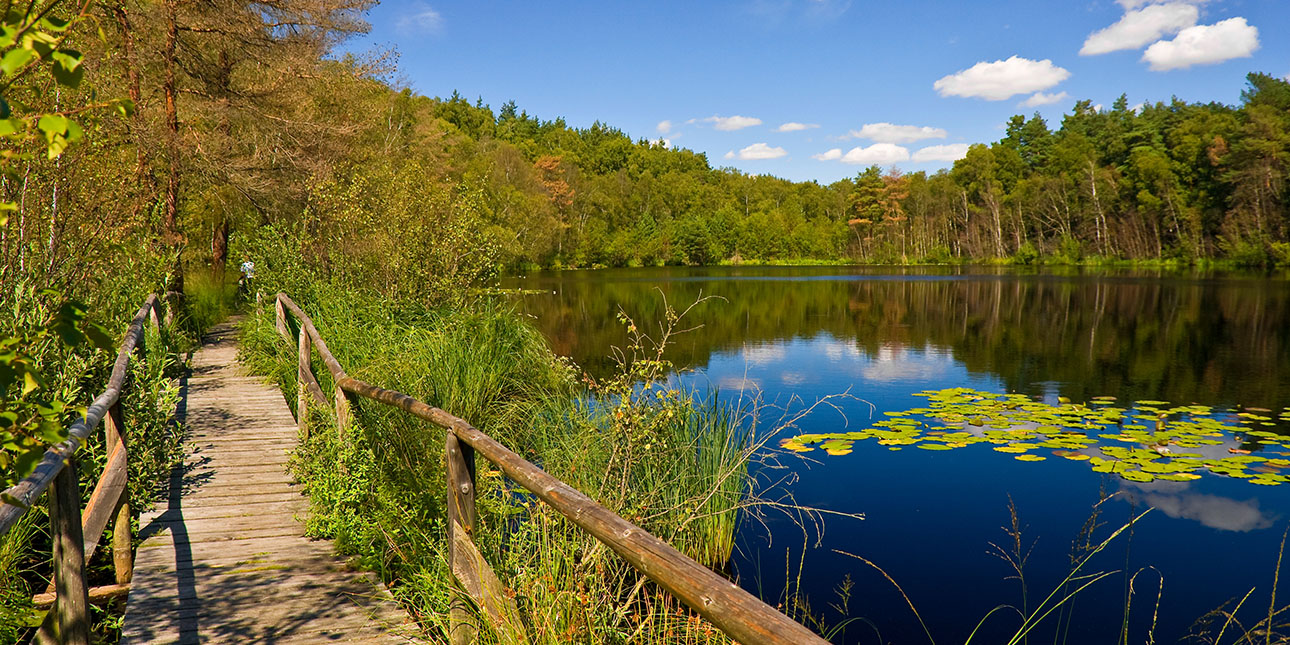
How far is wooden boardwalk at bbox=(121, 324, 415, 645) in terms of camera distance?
3.96 m

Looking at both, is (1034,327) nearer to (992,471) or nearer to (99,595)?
(992,471)

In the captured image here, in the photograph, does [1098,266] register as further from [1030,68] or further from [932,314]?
[1030,68]

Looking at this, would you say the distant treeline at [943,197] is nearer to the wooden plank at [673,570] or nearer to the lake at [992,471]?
the lake at [992,471]

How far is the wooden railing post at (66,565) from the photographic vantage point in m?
3.08

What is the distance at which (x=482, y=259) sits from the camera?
45.5 feet

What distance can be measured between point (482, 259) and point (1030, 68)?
178756mm

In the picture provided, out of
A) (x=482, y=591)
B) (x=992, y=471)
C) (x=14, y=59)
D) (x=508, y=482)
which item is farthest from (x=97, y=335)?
(x=992, y=471)

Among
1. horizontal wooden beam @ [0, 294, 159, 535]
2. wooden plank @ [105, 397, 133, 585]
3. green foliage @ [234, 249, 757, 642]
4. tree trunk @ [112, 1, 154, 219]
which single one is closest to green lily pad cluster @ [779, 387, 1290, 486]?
green foliage @ [234, 249, 757, 642]

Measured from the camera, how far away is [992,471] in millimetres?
10008

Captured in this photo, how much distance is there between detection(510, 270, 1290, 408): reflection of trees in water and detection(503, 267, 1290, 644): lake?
12 centimetres

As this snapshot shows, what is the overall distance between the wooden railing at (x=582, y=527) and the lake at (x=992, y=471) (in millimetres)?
2923

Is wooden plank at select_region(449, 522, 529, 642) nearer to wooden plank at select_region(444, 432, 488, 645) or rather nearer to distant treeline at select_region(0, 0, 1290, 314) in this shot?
wooden plank at select_region(444, 432, 488, 645)

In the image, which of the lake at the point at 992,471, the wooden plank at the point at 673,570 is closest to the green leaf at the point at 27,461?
the wooden plank at the point at 673,570

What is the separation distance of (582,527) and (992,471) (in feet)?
28.8
